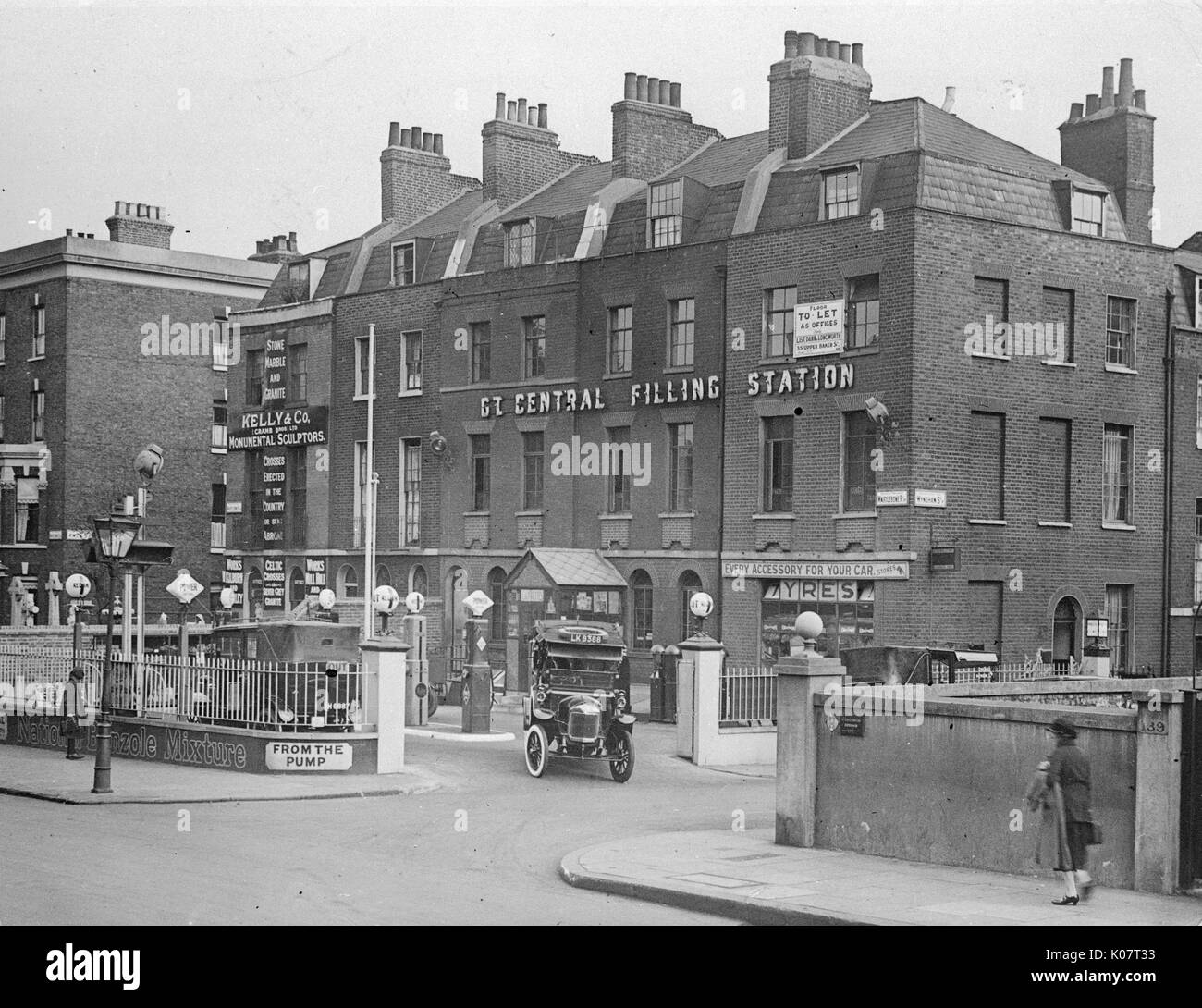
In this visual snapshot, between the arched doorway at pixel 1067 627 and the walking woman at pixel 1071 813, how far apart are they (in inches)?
976

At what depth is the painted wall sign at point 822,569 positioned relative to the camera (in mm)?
34656

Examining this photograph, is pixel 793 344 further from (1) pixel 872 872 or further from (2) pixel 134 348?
(2) pixel 134 348

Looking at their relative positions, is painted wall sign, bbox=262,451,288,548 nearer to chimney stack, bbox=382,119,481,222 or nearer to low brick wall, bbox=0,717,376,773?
chimney stack, bbox=382,119,481,222

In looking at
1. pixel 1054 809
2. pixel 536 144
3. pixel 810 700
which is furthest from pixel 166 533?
pixel 1054 809

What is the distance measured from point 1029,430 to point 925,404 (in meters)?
3.15

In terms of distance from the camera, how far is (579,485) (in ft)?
139

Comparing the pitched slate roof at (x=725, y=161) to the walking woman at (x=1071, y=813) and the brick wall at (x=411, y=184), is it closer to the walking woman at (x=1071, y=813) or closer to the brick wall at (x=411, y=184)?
the brick wall at (x=411, y=184)

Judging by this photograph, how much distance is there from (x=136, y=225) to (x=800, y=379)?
116ft

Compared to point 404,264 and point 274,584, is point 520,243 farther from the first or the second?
point 274,584

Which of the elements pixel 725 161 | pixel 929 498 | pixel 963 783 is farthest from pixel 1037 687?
pixel 725 161

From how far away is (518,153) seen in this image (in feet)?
161

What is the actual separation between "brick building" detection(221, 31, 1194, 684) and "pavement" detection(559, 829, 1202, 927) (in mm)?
19134

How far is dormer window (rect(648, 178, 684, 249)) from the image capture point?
4044 centimetres

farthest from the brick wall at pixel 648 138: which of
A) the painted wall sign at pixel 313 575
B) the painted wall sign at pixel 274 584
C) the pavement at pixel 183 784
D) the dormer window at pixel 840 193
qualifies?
the pavement at pixel 183 784
